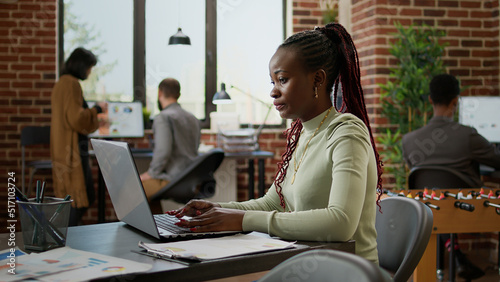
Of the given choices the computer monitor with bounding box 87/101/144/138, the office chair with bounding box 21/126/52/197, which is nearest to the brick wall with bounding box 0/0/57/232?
the office chair with bounding box 21/126/52/197

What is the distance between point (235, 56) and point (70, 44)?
5.21 ft

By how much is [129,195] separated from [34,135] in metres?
3.68

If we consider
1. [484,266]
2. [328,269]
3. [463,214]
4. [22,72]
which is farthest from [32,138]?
[328,269]

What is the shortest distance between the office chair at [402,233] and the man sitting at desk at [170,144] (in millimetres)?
2203

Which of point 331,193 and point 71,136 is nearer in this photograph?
point 331,193

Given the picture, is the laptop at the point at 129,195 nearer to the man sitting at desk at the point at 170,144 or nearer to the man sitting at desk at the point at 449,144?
the man sitting at desk at the point at 449,144

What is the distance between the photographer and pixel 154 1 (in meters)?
5.09

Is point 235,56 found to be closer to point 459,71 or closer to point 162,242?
point 459,71

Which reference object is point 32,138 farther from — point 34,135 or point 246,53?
point 246,53

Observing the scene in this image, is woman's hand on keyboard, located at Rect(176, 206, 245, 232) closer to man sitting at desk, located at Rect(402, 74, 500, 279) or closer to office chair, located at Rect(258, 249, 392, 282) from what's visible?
office chair, located at Rect(258, 249, 392, 282)

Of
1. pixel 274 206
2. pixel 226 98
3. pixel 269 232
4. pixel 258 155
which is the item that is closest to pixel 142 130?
pixel 226 98

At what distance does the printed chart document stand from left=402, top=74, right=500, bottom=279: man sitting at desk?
251 cm

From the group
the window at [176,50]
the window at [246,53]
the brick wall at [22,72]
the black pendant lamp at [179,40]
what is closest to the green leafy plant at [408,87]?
the window at [246,53]

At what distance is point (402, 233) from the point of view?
4.92 ft
